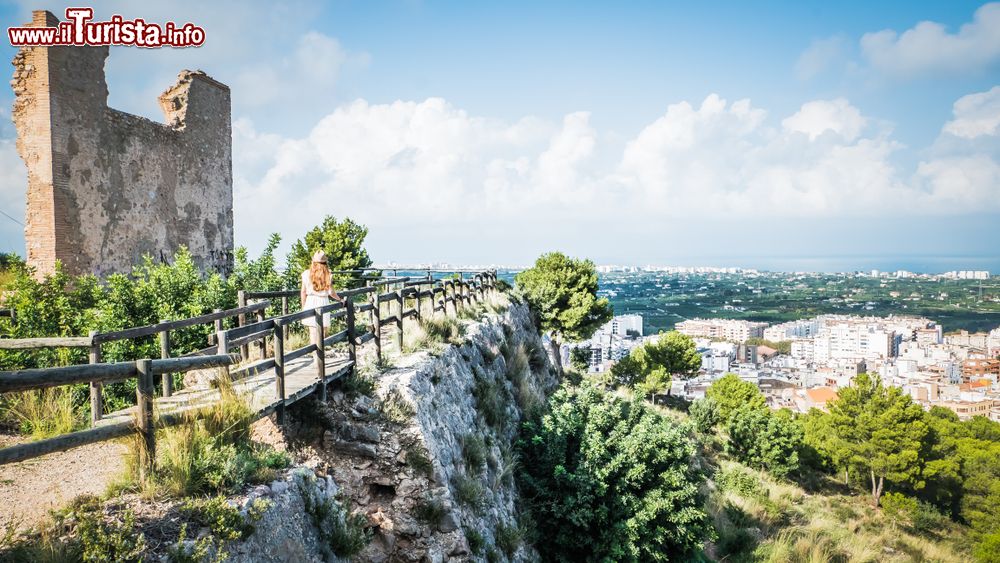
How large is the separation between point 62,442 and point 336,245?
20275 mm

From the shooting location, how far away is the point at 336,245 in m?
23.0

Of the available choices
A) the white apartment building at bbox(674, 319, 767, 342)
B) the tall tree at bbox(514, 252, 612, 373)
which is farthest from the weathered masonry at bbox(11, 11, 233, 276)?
the white apartment building at bbox(674, 319, 767, 342)

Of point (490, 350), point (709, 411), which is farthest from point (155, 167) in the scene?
point (709, 411)

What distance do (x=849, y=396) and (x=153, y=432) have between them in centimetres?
4524

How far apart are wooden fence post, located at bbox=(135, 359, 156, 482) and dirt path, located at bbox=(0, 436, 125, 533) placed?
22 centimetres

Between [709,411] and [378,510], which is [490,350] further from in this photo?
[709,411]

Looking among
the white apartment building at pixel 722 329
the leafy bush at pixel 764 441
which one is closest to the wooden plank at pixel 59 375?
the leafy bush at pixel 764 441

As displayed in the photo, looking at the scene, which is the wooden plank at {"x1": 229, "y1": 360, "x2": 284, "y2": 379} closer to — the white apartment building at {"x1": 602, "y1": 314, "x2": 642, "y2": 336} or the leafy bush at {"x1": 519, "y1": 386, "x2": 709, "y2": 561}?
the leafy bush at {"x1": 519, "y1": 386, "x2": 709, "y2": 561}

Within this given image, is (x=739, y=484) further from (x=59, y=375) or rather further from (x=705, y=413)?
(x=59, y=375)

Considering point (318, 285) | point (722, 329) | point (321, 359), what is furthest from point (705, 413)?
point (722, 329)

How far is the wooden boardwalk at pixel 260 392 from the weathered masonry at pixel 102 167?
907 centimetres

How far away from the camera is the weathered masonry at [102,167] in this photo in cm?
1278

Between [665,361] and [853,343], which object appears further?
[853,343]

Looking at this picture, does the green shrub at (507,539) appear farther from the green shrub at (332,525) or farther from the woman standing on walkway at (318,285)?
the woman standing on walkway at (318,285)
